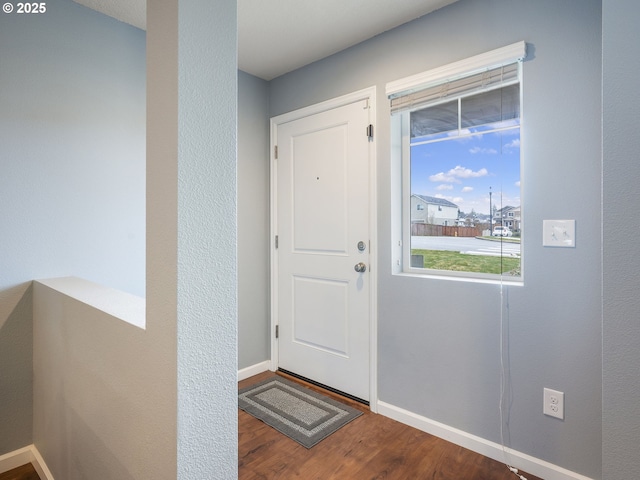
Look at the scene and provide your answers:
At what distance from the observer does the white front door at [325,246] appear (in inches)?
Answer: 94.0

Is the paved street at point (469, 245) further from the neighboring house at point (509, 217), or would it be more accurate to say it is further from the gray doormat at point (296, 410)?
the gray doormat at point (296, 410)

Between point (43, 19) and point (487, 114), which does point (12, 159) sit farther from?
point (487, 114)

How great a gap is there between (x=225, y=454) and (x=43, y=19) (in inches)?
92.2

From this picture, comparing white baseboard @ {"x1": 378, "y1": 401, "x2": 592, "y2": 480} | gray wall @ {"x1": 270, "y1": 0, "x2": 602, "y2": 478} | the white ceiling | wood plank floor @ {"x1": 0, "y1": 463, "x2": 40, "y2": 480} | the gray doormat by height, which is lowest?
wood plank floor @ {"x1": 0, "y1": 463, "x2": 40, "y2": 480}

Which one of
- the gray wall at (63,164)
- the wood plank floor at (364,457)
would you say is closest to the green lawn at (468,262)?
the wood plank floor at (364,457)

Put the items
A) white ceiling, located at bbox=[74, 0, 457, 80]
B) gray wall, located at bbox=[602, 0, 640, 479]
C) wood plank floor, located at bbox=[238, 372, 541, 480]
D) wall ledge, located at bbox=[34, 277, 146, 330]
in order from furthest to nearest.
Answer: white ceiling, located at bbox=[74, 0, 457, 80], wood plank floor, located at bbox=[238, 372, 541, 480], wall ledge, located at bbox=[34, 277, 146, 330], gray wall, located at bbox=[602, 0, 640, 479]

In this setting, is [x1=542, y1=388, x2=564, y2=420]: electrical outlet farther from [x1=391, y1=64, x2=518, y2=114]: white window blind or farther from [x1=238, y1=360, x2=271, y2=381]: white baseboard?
[x1=238, y1=360, x2=271, y2=381]: white baseboard

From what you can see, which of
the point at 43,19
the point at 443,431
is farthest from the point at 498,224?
the point at 43,19

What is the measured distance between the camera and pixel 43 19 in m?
1.87

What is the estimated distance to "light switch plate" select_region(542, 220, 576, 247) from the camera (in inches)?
62.4

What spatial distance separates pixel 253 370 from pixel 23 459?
1.45 meters

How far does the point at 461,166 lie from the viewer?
2059 mm

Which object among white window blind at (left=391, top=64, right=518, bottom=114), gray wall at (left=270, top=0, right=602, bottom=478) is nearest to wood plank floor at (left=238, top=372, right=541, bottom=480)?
gray wall at (left=270, top=0, right=602, bottom=478)

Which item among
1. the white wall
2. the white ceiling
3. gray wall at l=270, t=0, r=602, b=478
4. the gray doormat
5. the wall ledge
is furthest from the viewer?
the gray doormat
